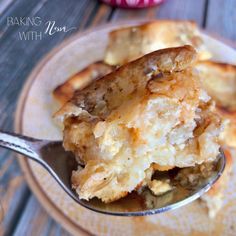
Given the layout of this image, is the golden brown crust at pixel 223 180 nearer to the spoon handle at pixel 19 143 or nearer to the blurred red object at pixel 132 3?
the spoon handle at pixel 19 143

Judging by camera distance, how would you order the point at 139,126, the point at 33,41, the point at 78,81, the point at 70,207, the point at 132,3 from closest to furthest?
the point at 139,126 < the point at 70,207 < the point at 78,81 < the point at 33,41 < the point at 132,3

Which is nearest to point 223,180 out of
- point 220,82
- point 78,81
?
point 220,82

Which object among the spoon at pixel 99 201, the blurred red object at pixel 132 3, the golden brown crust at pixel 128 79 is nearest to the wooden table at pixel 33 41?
the blurred red object at pixel 132 3

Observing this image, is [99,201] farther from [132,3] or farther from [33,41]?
[132,3]

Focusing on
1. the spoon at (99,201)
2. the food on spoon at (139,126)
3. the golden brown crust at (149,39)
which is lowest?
the spoon at (99,201)

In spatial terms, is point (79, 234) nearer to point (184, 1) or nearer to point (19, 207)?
point (19, 207)

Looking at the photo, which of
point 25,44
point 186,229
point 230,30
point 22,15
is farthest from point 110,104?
point 230,30

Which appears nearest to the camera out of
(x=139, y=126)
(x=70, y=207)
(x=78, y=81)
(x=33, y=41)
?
(x=139, y=126)
